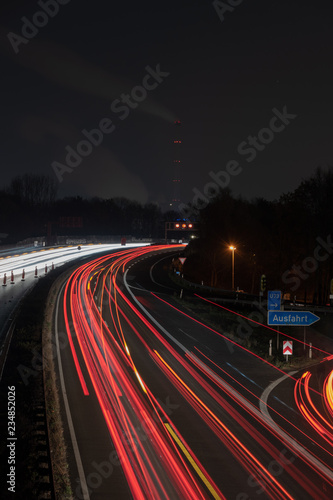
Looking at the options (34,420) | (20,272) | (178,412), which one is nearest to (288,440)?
(178,412)

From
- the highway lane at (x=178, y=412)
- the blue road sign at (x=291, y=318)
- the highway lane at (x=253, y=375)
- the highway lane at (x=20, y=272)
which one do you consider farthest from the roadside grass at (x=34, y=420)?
the blue road sign at (x=291, y=318)

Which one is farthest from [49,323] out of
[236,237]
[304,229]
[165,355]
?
[236,237]

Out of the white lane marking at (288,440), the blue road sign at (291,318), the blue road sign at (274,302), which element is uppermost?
the blue road sign at (274,302)

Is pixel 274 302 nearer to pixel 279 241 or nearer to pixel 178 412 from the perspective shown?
pixel 178 412

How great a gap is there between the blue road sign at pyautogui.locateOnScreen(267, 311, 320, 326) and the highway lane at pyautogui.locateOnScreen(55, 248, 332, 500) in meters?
2.29

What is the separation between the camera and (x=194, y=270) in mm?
86875

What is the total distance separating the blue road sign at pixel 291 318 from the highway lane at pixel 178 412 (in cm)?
229

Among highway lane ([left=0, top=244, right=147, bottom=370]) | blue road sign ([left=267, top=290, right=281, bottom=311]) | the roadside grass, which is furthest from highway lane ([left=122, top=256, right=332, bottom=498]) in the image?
highway lane ([left=0, top=244, right=147, bottom=370])

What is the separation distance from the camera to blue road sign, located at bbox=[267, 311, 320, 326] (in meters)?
24.5

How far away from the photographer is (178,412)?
16609 millimetres

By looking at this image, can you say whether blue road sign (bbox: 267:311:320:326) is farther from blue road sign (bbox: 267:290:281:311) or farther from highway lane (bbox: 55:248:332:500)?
highway lane (bbox: 55:248:332:500)

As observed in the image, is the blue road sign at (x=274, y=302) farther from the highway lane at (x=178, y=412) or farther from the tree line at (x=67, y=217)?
the tree line at (x=67, y=217)

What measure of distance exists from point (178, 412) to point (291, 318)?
1019 centimetres

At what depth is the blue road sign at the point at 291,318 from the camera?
24.5 meters
